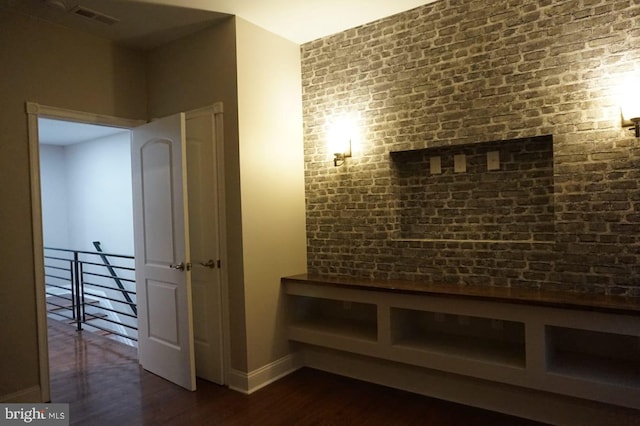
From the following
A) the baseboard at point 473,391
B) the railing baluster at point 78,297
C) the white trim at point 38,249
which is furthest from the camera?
the railing baluster at point 78,297

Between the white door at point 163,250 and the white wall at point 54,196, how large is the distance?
195 inches

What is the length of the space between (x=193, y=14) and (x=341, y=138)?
158 cm

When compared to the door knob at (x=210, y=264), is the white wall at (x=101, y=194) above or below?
above

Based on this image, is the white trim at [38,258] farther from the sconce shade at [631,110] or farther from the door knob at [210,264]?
the sconce shade at [631,110]

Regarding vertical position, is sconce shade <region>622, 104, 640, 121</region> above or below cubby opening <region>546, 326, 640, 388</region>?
above

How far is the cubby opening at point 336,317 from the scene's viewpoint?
3.58 metres

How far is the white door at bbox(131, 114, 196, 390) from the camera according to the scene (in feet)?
10.9

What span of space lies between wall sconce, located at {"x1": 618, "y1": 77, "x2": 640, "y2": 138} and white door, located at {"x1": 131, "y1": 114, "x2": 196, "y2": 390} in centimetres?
305

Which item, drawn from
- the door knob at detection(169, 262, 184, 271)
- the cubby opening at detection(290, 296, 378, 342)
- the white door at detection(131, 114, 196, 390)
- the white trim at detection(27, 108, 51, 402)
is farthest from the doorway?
the cubby opening at detection(290, 296, 378, 342)

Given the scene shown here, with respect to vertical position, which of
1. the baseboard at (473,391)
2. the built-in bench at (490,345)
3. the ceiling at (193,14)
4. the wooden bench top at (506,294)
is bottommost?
the baseboard at (473,391)

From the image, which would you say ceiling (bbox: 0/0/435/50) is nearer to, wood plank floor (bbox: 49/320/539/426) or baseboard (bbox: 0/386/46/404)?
baseboard (bbox: 0/386/46/404)

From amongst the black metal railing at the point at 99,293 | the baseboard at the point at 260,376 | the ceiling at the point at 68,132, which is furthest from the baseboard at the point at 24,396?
the ceiling at the point at 68,132

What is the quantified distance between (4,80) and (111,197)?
153 inches

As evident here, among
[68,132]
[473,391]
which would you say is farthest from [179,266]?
[68,132]
